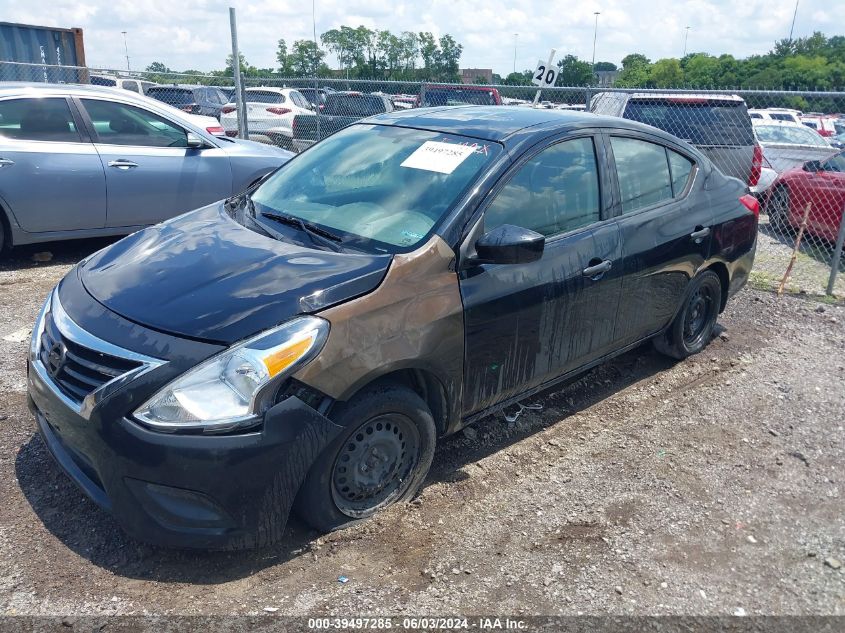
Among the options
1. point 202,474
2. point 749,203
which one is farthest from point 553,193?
point 202,474

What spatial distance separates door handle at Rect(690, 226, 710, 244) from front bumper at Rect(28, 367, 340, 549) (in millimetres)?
2955

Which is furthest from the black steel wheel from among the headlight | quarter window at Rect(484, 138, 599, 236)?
quarter window at Rect(484, 138, 599, 236)

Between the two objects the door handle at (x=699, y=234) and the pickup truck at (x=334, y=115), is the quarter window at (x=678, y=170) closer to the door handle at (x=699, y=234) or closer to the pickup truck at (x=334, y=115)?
the door handle at (x=699, y=234)

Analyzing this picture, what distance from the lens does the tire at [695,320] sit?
16.6 feet

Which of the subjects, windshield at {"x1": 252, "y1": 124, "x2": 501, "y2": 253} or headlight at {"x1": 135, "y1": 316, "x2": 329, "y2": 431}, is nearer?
headlight at {"x1": 135, "y1": 316, "x2": 329, "y2": 431}

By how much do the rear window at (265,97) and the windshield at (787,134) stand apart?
36.8ft

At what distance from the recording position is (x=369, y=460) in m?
3.19

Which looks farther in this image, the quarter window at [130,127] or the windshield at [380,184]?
the quarter window at [130,127]

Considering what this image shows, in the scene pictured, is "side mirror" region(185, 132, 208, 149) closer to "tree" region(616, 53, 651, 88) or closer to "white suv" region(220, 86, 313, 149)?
"white suv" region(220, 86, 313, 149)

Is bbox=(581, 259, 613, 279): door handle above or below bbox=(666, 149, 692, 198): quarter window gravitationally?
below

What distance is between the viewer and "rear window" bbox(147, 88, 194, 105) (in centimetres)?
1897

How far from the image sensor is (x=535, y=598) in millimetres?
2885

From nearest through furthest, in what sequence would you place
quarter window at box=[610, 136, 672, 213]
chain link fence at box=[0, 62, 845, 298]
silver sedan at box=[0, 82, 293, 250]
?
quarter window at box=[610, 136, 672, 213]
silver sedan at box=[0, 82, 293, 250]
chain link fence at box=[0, 62, 845, 298]

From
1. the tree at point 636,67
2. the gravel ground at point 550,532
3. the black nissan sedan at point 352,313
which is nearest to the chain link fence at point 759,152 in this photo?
the black nissan sedan at point 352,313
